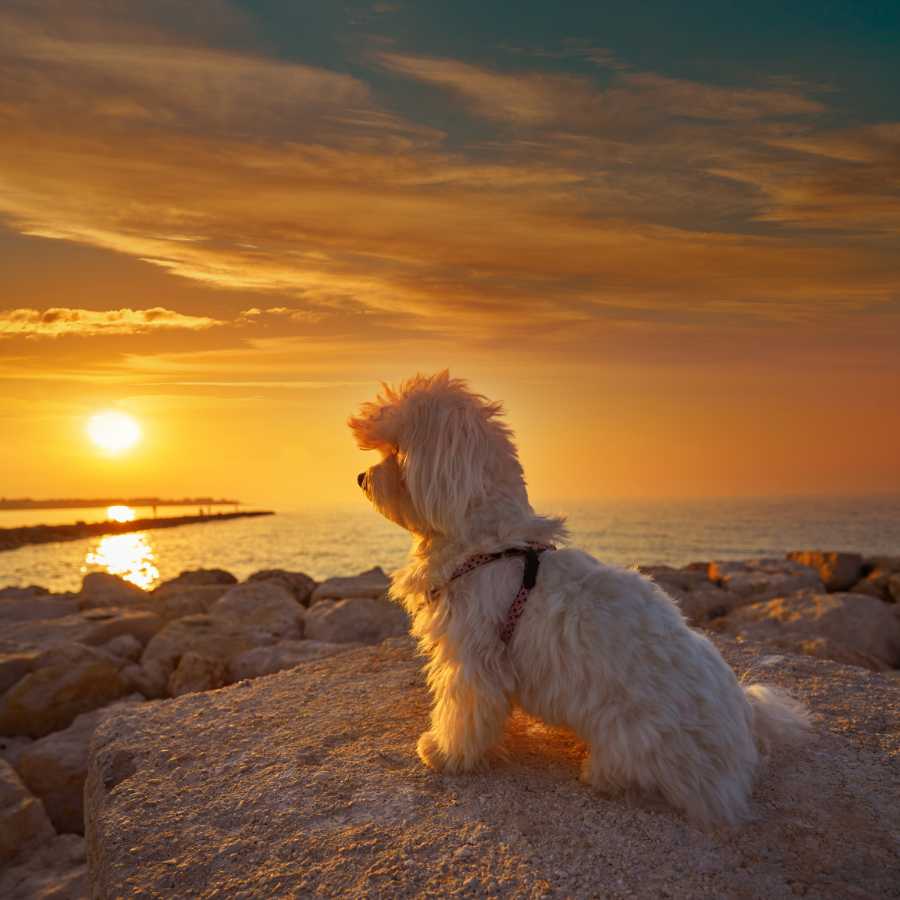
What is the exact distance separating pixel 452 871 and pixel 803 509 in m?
66.6

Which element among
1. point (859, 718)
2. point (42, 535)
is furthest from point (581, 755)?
point (42, 535)

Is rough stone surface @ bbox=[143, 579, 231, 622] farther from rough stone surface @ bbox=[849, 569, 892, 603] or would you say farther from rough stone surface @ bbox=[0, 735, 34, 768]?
rough stone surface @ bbox=[849, 569, 892, 603]

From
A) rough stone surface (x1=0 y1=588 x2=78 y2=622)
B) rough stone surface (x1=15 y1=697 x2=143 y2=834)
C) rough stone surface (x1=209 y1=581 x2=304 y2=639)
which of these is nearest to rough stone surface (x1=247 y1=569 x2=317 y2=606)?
rough stone surface (x1=209 y1=581 x2=304 y2=639)

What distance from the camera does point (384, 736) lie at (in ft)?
18.3

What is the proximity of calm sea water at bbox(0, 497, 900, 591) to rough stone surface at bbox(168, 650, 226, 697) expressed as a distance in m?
7.94

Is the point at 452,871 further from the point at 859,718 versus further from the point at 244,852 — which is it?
the point at 859,718

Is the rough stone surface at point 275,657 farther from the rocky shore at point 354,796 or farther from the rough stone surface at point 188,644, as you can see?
the rough stone surface at point 188,644

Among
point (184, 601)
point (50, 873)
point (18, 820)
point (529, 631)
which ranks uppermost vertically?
point (529, 631)

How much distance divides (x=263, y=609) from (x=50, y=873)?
5679mm

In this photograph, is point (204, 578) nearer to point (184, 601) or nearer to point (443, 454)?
point (184, 601)

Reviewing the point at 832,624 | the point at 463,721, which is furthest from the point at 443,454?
the point at 832,624

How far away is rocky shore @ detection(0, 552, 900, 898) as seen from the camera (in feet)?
13.0

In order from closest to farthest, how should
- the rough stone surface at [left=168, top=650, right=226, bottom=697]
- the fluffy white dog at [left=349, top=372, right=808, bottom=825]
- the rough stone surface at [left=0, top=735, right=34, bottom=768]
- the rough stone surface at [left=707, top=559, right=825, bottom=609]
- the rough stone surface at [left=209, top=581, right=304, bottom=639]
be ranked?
1. the fluffy white dog at [left=349, top=372, right=808, bottom=825]
2. the rough stone surface at [left=0, top=735, right=34, bottom=768]
3. the rough stone surface at [left=168, top=650, right=226, bottom=697]
4. the rough stone surface at [left=209, top=581, right=304, bottom=639]
5. the rough stone surface at [left=707, top=559, right=825, bottom=609]

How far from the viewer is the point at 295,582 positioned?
627 inches
